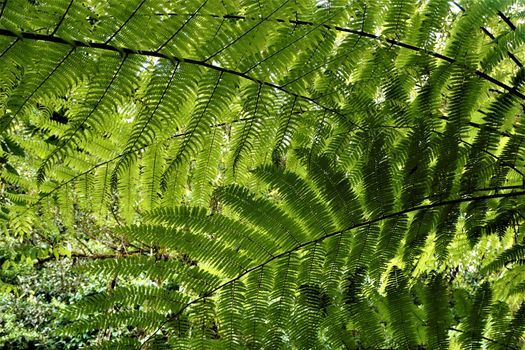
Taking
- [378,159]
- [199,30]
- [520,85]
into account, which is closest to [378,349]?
[378,159]

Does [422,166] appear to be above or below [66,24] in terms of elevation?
above

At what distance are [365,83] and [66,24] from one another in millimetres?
1059

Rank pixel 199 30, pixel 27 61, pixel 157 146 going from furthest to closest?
1. pixel 157 146
2. pixel 199 30
3. pixel 27 61

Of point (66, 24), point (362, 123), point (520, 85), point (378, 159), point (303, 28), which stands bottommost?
point (66, 24)

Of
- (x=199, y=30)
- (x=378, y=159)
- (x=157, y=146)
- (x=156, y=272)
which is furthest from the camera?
(x=157, y=146)

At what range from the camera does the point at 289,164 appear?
1951mm

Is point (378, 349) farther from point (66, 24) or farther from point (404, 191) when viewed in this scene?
point (66, 24)

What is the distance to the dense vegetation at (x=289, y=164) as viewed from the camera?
1280 millimetres

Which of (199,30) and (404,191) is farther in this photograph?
(404,191)

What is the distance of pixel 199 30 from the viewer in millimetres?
1238

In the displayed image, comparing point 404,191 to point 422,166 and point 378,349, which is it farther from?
point 378,349

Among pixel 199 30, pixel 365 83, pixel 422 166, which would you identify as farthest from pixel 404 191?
pixel 199 30

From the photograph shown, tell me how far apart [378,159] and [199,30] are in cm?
74

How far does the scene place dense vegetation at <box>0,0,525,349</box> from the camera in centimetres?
128
